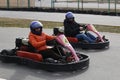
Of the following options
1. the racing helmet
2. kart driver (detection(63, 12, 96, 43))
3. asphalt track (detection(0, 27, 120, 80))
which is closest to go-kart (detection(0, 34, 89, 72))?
asphalt track (detection(0, 27, 120, 80))

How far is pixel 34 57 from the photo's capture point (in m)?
7.99

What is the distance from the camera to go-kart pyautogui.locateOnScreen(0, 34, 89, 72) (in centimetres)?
760

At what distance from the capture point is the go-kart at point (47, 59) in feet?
24.9

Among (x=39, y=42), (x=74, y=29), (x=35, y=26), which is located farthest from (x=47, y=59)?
(x=74, y=29)

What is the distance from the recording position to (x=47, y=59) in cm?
778

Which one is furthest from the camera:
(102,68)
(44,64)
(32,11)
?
(32,11)

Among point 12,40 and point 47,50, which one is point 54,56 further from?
point 12,40

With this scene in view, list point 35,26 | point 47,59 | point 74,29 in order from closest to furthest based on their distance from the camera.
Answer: point 47,59, point 35,26, point 74,29

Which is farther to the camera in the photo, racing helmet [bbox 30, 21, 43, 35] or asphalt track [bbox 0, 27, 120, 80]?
racing helmet [bbox 30, 21, 43, 35]

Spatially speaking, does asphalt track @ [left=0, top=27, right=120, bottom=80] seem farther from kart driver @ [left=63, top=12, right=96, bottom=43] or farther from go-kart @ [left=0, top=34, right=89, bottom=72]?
kart driver @ [left=63, top=12, right=96, bottom=43]

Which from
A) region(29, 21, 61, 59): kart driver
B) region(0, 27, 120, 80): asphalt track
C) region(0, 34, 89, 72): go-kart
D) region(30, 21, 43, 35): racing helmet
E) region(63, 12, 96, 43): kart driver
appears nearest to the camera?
region(0, 27, 120, 80): asphalt track

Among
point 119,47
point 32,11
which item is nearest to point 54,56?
point 119,47

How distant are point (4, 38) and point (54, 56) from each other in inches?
202

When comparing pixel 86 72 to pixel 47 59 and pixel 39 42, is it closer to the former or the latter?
pixel 47 59
